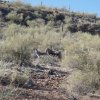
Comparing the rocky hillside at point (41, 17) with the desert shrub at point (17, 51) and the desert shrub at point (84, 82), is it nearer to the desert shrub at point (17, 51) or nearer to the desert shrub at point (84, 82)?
the desert shrub at point (17, 51)

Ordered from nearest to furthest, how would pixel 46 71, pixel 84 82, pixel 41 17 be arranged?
pixel 84 82
pixel 46 71
pixel 41 17

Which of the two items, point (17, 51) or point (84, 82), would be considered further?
point (17, 51)

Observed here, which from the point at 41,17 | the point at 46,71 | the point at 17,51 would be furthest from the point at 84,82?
the point at 41,17

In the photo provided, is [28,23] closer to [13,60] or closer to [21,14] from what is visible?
[21,14]

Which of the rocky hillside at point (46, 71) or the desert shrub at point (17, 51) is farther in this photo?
the desert shrub at point (17, 51)

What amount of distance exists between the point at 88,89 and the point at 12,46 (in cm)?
974

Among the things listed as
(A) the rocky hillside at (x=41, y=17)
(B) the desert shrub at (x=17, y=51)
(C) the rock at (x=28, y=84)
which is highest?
(C) the rock at (x=28, y=84)

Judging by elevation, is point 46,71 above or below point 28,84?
below

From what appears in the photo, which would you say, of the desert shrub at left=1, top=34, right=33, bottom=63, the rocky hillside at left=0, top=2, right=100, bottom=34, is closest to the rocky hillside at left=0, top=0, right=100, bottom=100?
the desert shrub at left=1, top=34, right=33, bottom=63

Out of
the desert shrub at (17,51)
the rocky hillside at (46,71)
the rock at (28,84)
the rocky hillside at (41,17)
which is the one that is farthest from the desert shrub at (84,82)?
the rocky hillside at (41,17)

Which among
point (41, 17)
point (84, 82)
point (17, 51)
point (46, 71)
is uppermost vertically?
point (84, 82)

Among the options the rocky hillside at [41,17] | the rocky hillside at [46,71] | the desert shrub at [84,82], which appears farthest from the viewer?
the rocky hillside at [41,17]

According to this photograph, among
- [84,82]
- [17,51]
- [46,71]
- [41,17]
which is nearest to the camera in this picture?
[84,82]

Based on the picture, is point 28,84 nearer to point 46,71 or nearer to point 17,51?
point 46,71
